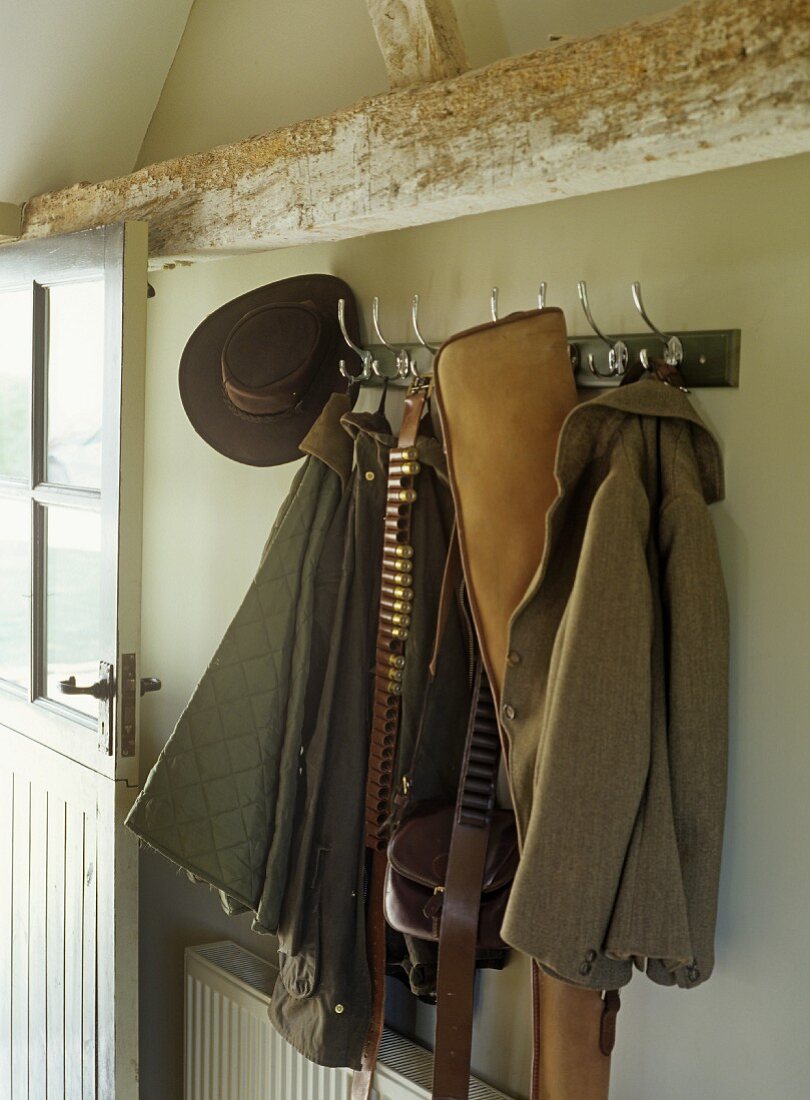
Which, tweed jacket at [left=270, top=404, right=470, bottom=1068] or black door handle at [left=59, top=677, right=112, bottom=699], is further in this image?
black door handle at [left=59, top=677, right=112, bottom=699]

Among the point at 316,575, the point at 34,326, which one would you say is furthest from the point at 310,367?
the point at 34,326

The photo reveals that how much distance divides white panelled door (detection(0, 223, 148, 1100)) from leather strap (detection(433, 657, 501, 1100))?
0.77 metres

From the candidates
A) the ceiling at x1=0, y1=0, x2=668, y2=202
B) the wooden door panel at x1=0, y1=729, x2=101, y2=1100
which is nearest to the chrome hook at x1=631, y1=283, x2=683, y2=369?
the ceiling at x1=0, y1=0, x2=668, y2=202

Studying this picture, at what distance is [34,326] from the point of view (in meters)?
2.35

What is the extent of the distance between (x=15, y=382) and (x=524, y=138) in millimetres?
1411

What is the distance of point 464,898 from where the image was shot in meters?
1.57

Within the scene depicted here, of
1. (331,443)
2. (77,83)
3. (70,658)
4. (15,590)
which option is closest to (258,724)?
(331,443)

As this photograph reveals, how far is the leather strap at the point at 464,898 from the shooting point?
5.16ft

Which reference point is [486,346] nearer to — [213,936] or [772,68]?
[772,68]

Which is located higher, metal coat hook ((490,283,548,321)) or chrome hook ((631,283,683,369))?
metal coat hook ((490,283,548,321))

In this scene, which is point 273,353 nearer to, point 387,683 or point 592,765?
point 387,683

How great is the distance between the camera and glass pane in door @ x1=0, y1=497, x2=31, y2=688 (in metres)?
2.40

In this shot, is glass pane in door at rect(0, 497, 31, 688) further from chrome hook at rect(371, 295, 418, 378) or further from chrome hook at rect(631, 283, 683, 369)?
chrome hook at rect(631, 283, 683, 369)

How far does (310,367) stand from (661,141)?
2.74ft
